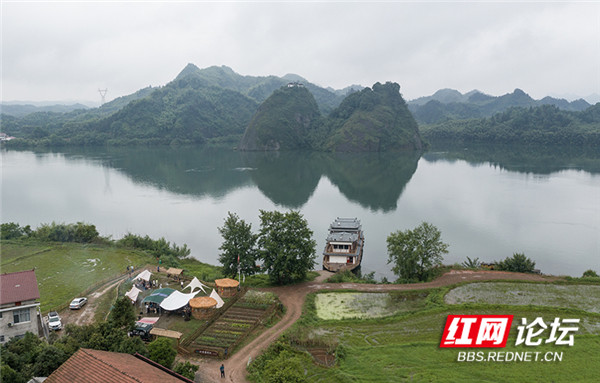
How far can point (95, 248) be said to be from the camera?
4606cm

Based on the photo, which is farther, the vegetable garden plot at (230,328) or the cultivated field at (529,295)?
the cultivated field at (529,295)

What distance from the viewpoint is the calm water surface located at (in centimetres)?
5572

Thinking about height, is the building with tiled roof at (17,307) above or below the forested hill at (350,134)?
below

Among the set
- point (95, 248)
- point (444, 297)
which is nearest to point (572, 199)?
point (444, 297)

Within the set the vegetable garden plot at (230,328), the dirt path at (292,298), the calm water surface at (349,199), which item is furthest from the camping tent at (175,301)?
the calm water surface at (349,199)

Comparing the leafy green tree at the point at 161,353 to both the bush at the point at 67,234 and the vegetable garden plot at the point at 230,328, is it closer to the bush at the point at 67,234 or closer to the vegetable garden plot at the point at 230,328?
the vegetable garden plot at the point at 230,328

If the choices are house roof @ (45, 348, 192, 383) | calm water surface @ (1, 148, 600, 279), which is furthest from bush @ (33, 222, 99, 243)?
house roof @ (45, 348, 192, 383)

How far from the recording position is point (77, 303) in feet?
96.3

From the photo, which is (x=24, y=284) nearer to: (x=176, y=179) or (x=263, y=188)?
(x=263, y=188)

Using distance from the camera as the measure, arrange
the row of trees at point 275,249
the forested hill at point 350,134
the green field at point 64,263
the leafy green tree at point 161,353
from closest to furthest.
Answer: the leafy green tree at point 161,353
the green field at point 64,263
the row of trees at point 275,249
the forested hill at point 350,134

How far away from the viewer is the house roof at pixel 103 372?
12414 mm

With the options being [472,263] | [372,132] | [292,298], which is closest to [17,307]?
[292,298]

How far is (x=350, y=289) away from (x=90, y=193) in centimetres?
7655

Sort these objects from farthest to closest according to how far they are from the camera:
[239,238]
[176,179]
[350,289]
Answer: [176,179] → [239,238] → [350,289]
